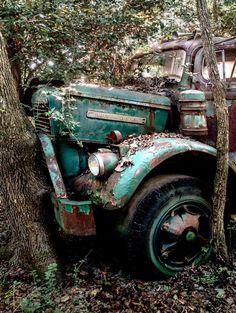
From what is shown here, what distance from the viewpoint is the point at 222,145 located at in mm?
3049

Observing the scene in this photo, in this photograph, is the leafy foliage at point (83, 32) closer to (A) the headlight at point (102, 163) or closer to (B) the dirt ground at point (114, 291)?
(A) the headlight at point (102, 163)

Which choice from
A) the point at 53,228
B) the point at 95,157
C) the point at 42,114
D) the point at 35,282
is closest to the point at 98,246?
the point at 53,228

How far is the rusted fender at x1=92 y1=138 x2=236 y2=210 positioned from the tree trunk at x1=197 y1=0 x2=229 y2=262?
386mm

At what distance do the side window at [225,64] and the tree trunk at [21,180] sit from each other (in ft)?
6.54

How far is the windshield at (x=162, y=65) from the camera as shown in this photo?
4.16m

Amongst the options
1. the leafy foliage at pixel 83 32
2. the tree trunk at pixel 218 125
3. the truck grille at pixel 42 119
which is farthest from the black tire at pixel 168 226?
the leafy foliage at pixel 83 32

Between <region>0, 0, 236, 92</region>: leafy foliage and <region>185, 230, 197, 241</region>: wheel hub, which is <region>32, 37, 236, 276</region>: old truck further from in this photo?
<region>0, 0, 236, 92</region>: leafy foliage

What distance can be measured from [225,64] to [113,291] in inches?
105

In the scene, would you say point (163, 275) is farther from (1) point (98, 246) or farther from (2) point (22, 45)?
(2) point (22, 45)

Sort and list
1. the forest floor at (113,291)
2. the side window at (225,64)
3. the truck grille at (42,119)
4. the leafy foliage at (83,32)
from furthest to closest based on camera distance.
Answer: the leafy foliage at (83,32) < the side window at (225,64) < the truck grille at (42,119) < the forest floor at (113,291)

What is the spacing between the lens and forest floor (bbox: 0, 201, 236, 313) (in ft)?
9.31

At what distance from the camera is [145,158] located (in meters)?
3.16

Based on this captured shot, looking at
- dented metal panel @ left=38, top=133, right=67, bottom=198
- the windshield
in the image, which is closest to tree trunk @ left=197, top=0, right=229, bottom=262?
the windshield

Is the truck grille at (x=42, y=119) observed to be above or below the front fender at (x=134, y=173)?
above
